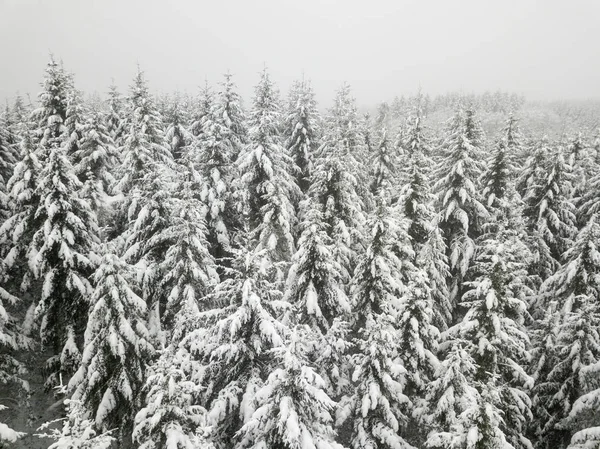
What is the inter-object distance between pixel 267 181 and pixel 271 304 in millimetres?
11606

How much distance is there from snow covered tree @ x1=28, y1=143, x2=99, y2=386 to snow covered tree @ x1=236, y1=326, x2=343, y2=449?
1146 centimetres

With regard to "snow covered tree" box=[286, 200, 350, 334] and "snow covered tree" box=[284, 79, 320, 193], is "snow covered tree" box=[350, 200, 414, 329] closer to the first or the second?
"snow covered tree" box=[286, 200, 350, 334]

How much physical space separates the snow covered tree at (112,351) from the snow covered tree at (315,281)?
680 centimetres

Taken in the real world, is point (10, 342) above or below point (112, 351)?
below

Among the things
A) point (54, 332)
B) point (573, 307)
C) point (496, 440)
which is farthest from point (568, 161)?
point (54, 332)

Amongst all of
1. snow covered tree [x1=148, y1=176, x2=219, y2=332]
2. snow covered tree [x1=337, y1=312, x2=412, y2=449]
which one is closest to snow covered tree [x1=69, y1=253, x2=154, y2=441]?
snow covered tree [x1=148, y1=176, x2=219, y2=332]

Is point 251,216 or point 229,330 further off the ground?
point 251,216

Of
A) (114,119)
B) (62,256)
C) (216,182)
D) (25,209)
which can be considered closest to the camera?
(62,256)

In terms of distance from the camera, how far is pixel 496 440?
10312 mm

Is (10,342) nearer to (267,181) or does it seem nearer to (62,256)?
(62,256)

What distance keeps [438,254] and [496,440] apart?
1194 centimetres

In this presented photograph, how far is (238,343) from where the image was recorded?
12156 millimetres

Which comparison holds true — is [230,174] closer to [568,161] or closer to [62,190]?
[62,190]

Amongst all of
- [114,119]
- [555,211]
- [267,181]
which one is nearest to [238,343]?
[267,181]
